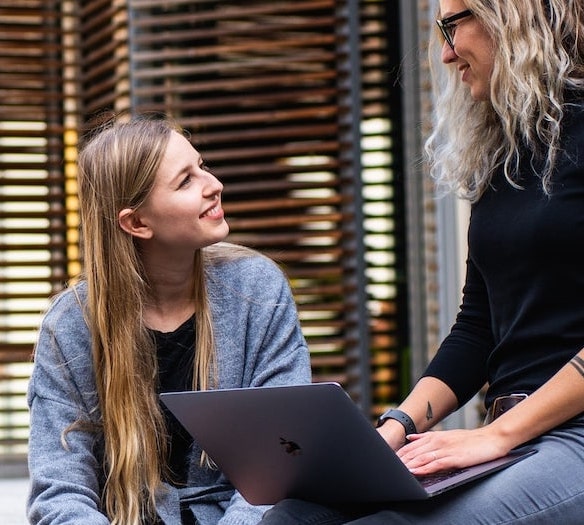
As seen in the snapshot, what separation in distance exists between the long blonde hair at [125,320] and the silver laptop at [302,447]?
30 cm

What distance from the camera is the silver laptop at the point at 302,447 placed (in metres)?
1.91

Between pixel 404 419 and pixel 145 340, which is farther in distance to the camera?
pixel 145 340

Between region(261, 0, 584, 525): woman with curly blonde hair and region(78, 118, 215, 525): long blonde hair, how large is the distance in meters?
0.47

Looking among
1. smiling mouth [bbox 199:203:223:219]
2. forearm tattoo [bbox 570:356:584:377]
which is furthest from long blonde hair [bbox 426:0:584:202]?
smiling mouth [bbox 199:203:223:219]

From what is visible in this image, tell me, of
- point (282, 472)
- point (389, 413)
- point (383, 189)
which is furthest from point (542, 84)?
point (383, 189)

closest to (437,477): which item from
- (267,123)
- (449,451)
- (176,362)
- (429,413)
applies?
(449,451)

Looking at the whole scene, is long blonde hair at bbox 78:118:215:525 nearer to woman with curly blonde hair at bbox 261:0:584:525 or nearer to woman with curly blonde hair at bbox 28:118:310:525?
woman with curly blonde hair at bbox 28:118:310:525

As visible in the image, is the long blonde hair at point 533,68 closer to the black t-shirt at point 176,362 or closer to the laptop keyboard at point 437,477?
the laptop keyboard at point 437,477

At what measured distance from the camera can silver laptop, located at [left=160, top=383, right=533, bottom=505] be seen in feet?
6.25

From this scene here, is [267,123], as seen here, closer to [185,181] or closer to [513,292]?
[185,181]

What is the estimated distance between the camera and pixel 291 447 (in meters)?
2.06

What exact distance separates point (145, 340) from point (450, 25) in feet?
3.05

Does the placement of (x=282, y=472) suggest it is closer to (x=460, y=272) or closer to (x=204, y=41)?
(x=460, y=272)

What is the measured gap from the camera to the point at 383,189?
20.1 ft
